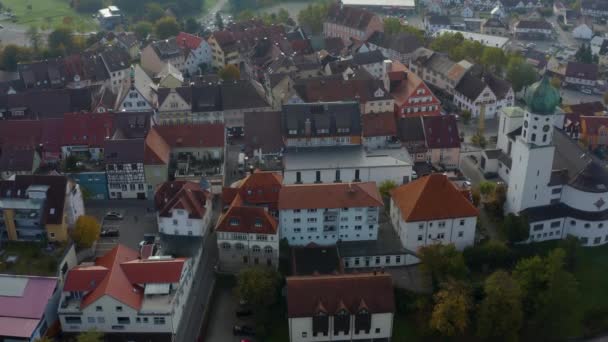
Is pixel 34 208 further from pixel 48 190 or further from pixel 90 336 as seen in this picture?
pixel 90 336

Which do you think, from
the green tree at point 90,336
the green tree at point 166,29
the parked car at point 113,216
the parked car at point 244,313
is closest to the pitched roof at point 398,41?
the green tree at point 166,29

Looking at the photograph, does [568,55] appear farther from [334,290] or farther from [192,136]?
[334,290]

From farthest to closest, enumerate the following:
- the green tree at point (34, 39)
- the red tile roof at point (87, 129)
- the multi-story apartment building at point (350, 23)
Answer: the multi-story apartment building at point (350, 23) < the green tree at point (34, 39) < the red tile roof at point (87, 129)

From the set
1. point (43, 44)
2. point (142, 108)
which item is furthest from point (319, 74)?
point (43, 44)

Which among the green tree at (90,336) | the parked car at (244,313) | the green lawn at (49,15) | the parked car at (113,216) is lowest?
the parked car at (244,313)

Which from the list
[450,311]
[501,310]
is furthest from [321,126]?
[501,310]

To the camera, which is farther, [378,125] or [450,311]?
[378,125]

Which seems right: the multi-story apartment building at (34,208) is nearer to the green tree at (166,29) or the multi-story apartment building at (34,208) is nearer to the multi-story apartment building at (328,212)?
the multi-story apartment building at (328,212)
